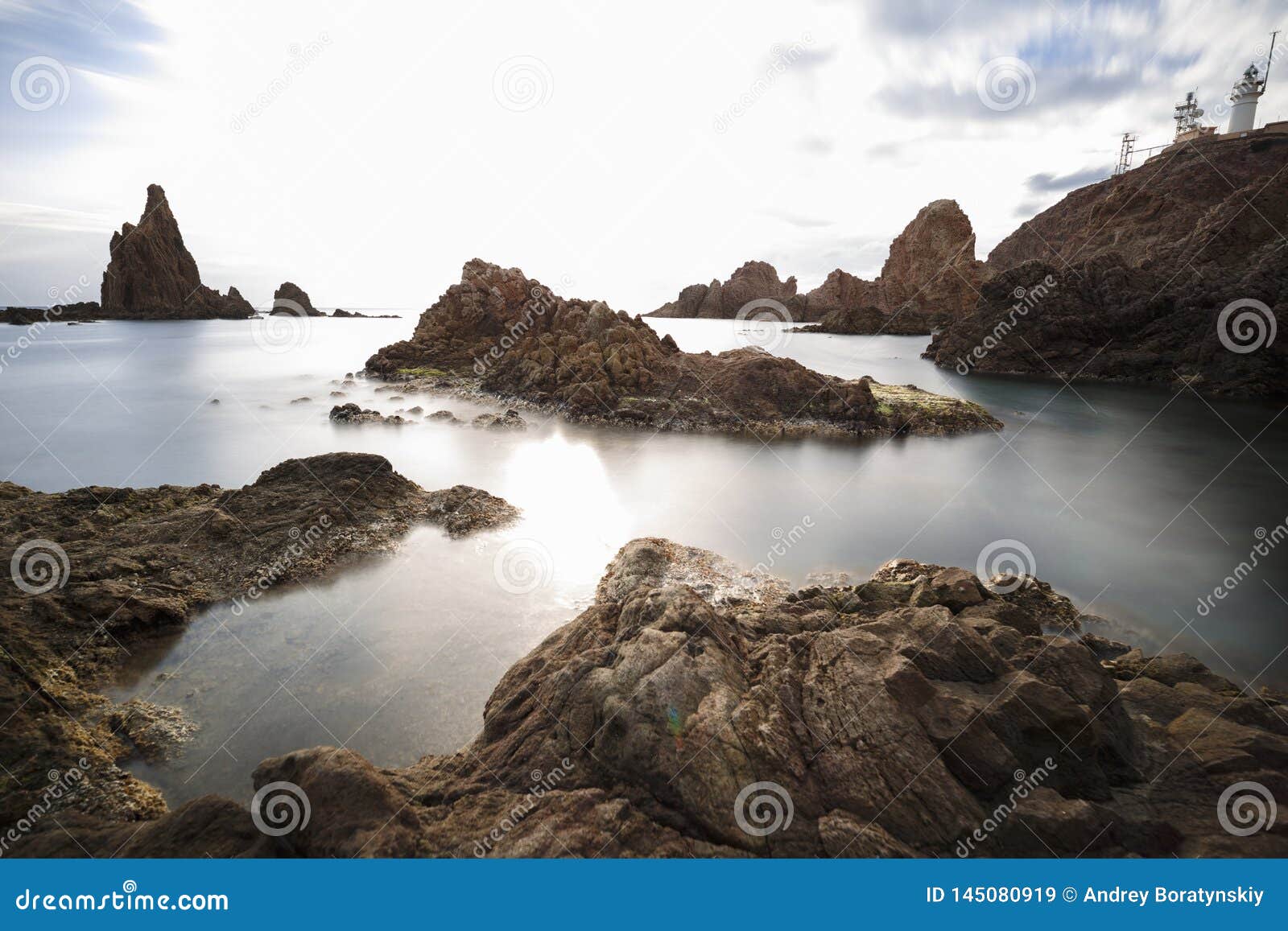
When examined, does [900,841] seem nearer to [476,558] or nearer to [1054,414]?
[476,558]

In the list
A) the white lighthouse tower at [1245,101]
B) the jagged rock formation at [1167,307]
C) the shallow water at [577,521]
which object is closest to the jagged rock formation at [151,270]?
the shallow water at [577,521]

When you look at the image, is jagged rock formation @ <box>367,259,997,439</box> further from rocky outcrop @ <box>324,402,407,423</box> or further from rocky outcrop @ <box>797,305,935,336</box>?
rocky outcrop @ <box>797,305,935,336</box>

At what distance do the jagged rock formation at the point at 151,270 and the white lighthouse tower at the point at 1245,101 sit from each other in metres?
208

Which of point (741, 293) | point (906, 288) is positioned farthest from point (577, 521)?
point (741, 293)

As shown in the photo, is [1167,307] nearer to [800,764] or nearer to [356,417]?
[800,764]

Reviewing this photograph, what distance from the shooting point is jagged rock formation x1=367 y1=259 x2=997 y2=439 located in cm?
3112

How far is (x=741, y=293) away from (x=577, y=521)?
176 meters

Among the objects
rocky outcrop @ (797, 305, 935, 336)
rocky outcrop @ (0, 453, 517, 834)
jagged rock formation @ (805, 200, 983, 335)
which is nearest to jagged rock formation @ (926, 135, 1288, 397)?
rocky outcrop @ (797, 305, 935, 336)

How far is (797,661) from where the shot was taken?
7398 millimetres

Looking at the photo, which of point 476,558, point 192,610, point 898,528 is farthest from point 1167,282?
point 192,610

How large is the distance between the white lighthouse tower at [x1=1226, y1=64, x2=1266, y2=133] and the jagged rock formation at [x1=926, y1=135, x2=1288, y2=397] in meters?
14.4

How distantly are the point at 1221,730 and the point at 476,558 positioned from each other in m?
14.1

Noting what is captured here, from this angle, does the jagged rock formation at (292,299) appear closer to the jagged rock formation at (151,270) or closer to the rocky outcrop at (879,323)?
the jagged rock formation at (151,270)

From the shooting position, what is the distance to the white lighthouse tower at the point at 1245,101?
76.1 metres
